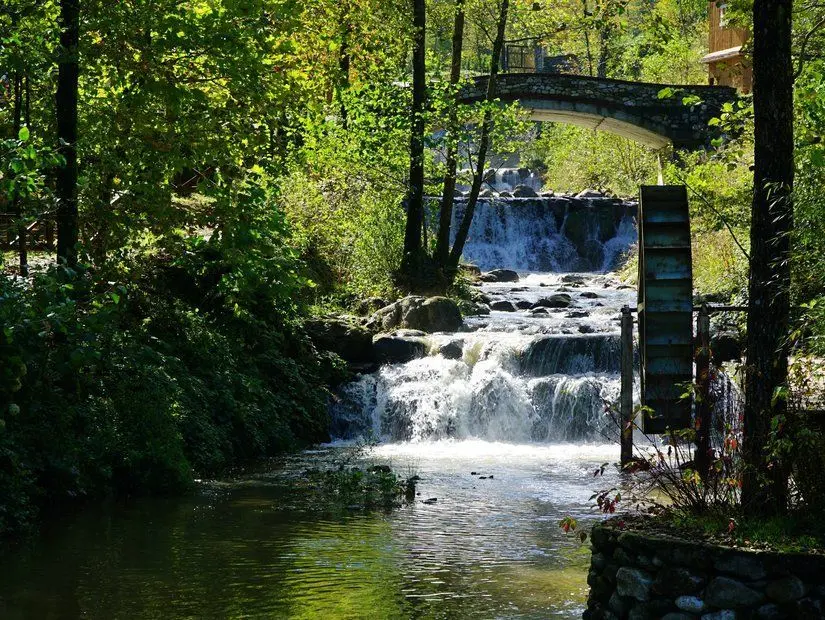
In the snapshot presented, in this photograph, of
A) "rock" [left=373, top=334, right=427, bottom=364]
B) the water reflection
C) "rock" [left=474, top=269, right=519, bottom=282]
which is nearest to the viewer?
the water reflection

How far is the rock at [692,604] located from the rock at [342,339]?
13.4m

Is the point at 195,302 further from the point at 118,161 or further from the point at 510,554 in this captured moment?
the point at 510,554

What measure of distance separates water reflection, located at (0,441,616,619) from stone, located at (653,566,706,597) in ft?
5.27

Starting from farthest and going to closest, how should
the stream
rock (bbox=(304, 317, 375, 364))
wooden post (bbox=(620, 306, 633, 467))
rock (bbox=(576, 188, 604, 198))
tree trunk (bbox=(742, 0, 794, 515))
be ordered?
rock (bbox=(576, 188, 604, 198)), rock (bbox=(304, 317, 375, 364)), wooden post (bbox=(620, 306, 633, 467)), the stream, tree trunk (bbox=(742, 0, 794, 515))

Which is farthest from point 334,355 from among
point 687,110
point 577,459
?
point 687,110

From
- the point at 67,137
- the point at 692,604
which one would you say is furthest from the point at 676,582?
the point at 67,137

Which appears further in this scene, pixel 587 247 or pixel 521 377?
pixel 587 247

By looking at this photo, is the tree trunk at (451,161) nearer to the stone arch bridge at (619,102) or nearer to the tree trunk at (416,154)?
the tree trunk at (416,154)

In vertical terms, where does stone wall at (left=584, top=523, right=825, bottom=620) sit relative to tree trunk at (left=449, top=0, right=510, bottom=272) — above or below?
below

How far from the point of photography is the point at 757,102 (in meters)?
6.93

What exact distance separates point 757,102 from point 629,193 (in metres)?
33.2

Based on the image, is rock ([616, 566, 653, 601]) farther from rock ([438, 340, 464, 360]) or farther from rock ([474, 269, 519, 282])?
rock ([474, 269, 519, 282])

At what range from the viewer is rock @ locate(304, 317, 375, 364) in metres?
19.1

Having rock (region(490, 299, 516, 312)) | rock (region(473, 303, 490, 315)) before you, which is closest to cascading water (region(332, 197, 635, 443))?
rock (region(473, 303, 490, 315))
